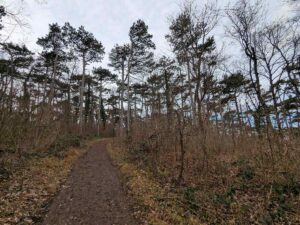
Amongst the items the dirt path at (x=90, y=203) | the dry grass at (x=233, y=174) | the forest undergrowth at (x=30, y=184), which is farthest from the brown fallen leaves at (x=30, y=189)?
the dry grass at (x=233, y=174)

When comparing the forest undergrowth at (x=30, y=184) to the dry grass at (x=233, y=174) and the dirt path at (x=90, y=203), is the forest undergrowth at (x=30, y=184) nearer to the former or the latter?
the dirt path at (x=90, y=203)

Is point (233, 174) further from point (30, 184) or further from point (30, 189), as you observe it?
point (30, 184)

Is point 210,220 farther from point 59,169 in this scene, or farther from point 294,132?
point 59,169

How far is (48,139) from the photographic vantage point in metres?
11.6

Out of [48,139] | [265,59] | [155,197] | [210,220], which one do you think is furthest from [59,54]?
[210,220]

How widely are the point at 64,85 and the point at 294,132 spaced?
26.1 meters

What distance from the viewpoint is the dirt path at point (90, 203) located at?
4797 mm

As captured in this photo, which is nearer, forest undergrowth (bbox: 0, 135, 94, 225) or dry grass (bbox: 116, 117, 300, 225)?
forest undergrowth (bbox: 0, 135, 94, 225)

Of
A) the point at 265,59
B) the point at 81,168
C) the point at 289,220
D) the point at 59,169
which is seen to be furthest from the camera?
the point at 265,59

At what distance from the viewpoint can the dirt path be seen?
15.7 ft

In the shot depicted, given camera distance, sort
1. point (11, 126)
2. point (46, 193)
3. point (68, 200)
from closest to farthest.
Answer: point (68, 200), point (46, 193), point (11, 126)

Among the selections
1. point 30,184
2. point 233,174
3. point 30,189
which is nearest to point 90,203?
point 30,189

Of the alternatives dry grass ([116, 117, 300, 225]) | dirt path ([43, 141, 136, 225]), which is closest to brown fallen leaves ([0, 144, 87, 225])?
dirt path ([43, 141, 136, 225])

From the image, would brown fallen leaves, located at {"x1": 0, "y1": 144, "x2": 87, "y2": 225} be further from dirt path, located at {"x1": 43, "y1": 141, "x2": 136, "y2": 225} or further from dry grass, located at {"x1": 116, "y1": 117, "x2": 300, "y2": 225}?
dry grass, located at {"x1": 116, "y1": 117, "x2": 300, "y2": 225}
